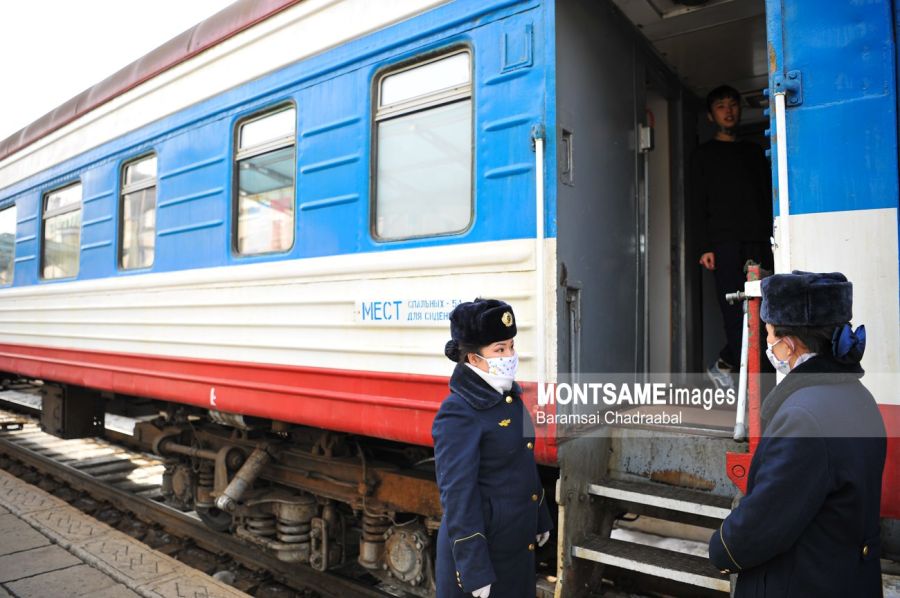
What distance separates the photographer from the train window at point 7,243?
7.27 meters

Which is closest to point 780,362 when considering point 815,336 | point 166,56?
point 815,336

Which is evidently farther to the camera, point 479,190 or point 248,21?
point 248,21

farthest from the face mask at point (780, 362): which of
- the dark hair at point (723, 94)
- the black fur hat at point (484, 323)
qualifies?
the dark hair at point (723, 94)

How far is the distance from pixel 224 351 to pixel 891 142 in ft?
11.7

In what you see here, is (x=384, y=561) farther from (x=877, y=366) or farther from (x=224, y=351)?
(x=877, y=366)

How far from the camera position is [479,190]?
2.90 meters

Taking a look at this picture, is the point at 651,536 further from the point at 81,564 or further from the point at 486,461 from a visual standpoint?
the point at 81,564

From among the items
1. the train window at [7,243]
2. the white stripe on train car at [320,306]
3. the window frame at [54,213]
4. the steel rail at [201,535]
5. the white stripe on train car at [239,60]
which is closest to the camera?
the white stripe on train car at [320,306]

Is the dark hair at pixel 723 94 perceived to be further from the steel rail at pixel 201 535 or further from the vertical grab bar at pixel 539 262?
the steel rail at pixel 201 535

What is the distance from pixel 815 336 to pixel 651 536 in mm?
1643

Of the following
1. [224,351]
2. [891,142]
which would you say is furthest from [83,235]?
[891,142]

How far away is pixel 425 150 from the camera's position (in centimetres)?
317

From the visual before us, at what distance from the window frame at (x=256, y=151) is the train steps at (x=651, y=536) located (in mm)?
2182

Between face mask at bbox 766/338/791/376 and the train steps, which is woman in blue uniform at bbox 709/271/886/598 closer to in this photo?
face mask at bbox 766/338/791/376
